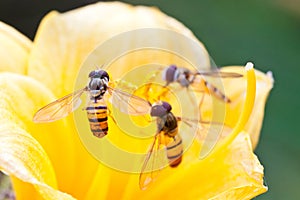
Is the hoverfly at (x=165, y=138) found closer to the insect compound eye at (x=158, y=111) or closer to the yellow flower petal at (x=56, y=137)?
the insect compound eye at (x=158, y=111)

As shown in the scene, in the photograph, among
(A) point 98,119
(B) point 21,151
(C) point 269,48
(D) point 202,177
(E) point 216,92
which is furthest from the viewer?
(C) point 269,48

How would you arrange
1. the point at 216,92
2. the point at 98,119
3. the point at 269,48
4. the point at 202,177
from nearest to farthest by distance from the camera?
the point at 98,119 → the point at 202,177 → the point at 216,92 → the point at 269,48

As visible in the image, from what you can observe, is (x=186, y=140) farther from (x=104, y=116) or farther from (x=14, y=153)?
(x=14, y=153)

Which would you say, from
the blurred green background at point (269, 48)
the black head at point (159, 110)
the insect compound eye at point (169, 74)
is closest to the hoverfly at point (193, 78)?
the insect compound eye at point (169, 74)

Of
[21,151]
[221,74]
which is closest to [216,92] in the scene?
[221,74]

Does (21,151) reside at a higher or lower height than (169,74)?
lower

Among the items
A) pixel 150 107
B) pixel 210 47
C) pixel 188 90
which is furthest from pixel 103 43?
pixel 210 47

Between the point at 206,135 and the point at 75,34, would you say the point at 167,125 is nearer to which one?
the point at 206,135
